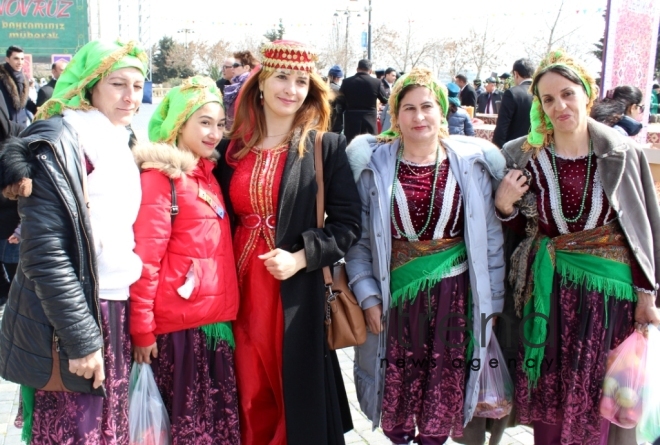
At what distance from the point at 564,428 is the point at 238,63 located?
6342 millimetres

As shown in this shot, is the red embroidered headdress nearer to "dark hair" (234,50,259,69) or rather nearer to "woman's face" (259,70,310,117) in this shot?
"woman's face" (259,70,310,117)

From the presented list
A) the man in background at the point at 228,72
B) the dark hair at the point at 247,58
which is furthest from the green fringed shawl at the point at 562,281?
the man in background at the point at 228,72

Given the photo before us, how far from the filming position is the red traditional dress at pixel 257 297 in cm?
258

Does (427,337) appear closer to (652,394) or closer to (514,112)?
(652,394)

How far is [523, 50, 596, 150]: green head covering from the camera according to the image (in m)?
2.61

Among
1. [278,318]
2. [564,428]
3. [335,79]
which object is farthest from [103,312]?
[335,79]

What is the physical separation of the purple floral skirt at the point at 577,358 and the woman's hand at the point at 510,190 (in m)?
0.42

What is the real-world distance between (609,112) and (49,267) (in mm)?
3831

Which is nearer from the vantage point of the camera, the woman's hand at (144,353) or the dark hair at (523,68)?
the woman's hand at (144,353)

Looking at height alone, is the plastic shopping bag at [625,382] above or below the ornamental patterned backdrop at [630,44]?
below

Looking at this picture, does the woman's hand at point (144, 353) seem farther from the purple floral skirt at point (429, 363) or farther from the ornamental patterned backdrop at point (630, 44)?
the ornamental patterned backdrop at point (630, 44)

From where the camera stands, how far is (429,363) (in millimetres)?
2799

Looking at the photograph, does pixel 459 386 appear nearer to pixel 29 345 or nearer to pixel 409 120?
pixel 409 120

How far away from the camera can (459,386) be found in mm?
2775
